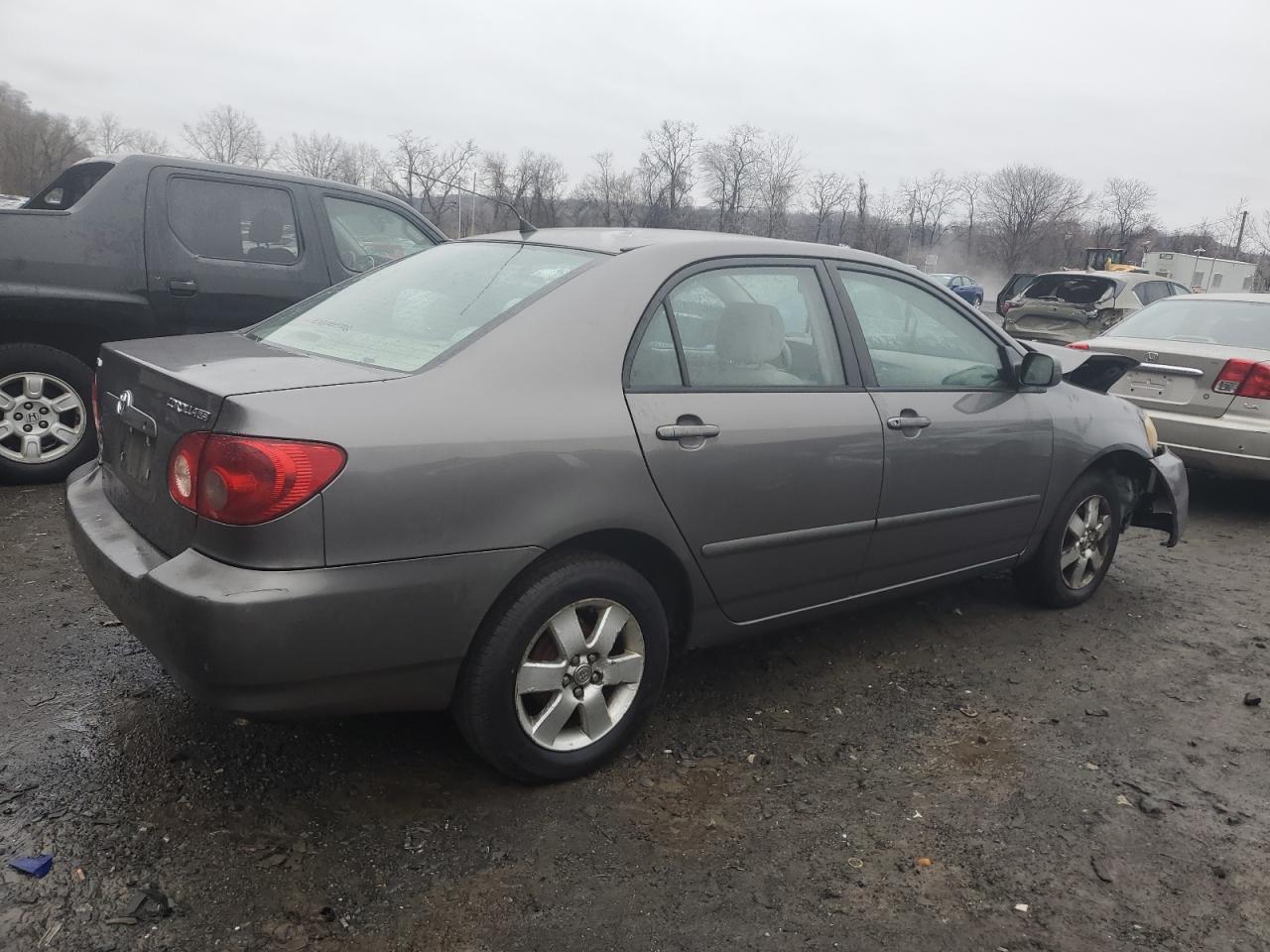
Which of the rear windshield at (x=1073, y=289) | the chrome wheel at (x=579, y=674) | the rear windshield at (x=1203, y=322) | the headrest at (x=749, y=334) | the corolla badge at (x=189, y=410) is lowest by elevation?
the chrome wheel at (x=579, y=674)

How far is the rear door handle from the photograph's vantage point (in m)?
3.39

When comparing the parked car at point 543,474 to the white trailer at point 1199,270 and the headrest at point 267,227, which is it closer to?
the headrest at point 267,227

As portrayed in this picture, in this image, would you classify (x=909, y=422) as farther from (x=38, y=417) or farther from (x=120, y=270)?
(x=38, y=417)

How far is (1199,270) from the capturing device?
1211 inches

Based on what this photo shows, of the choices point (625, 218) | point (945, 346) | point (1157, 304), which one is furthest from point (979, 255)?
point (945, 346)

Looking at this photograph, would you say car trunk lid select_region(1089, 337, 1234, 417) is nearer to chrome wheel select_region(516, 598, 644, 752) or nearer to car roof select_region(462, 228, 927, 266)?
car roof select_region(462, 228, 927, 266)

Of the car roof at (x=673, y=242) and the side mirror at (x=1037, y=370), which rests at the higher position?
the car roof at (x=673, y=242)

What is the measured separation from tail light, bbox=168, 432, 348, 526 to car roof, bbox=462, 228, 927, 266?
3.99ft

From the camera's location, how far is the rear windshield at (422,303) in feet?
9.09

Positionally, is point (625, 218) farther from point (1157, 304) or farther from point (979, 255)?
point (979, 255)

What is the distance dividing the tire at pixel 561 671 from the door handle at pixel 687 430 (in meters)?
0.39

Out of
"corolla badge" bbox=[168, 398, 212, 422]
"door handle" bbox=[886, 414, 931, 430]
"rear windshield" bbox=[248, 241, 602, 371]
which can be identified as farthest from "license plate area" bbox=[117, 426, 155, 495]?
"door handle" bbox=[886, 414, 931, 430]

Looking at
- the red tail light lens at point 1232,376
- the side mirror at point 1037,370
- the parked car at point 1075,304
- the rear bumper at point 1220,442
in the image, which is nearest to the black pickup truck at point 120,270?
the side mirror at point 1037,370

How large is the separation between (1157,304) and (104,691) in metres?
7.42
